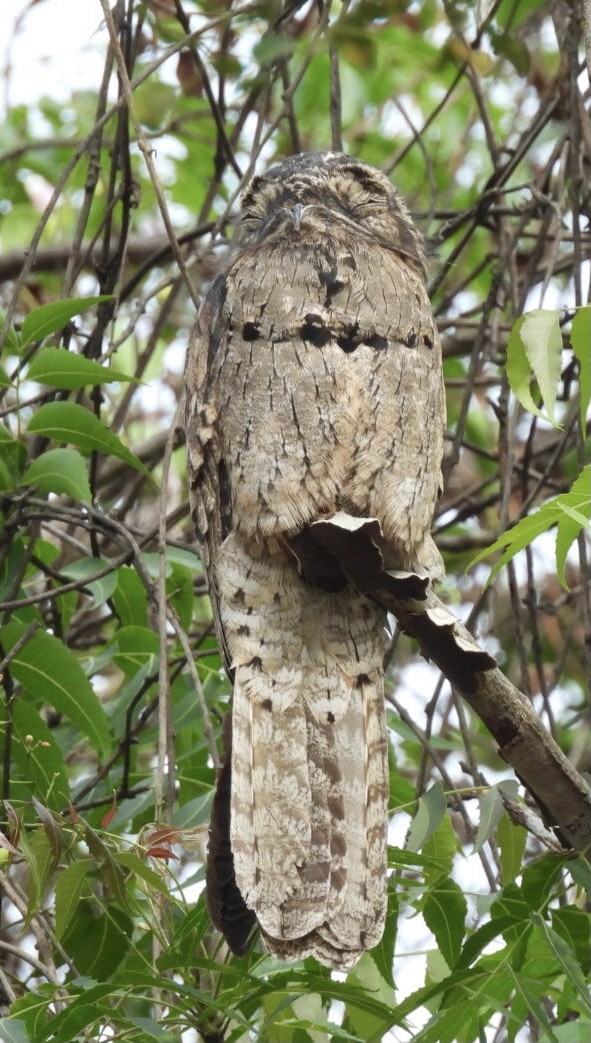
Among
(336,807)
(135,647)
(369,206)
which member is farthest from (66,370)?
(336,807)

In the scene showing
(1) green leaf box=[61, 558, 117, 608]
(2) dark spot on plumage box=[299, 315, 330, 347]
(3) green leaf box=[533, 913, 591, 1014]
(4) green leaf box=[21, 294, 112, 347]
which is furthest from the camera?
(1) green leaf box=[61, 558, 117, 608]

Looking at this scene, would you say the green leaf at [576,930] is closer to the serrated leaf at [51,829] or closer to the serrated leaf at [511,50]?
the serrated leaf at [51,829]

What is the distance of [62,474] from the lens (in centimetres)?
247

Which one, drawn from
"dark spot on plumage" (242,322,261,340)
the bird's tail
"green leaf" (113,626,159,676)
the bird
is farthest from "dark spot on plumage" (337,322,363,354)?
"green leaf" (113,626,159,676)

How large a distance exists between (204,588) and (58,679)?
1.01 meters

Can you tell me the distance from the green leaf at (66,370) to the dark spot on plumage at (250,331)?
0.26 meters

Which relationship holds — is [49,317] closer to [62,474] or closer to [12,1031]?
[62,474]

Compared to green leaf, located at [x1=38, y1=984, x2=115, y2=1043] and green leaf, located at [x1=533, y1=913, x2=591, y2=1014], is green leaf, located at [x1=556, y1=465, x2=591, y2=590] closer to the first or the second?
green leaf, located at [x1=533, y1=913, x2=591, y2=1014]

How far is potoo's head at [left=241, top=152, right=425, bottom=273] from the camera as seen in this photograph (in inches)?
98.1

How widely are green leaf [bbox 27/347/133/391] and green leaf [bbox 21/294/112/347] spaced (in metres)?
0.04

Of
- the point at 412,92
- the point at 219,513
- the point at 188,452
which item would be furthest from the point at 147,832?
the point at 412,92

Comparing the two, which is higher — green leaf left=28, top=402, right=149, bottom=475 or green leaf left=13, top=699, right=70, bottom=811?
green leaf left=28, top=402, right=149, bottom=475

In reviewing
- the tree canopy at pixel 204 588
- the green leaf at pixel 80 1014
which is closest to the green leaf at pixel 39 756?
the tree canopy at pixel 204 588

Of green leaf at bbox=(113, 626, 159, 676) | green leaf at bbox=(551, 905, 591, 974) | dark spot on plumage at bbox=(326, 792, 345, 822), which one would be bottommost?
green leaf at bbox=(551, 905, 591, 974)
